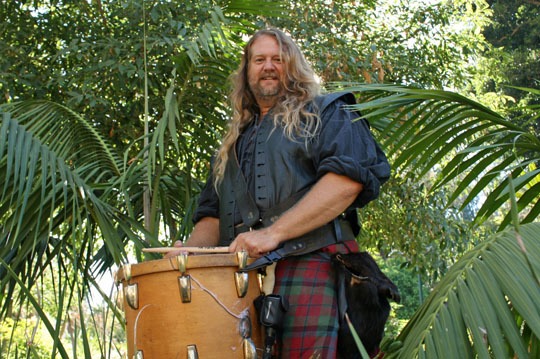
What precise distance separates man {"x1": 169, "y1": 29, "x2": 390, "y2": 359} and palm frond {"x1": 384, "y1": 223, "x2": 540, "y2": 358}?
0.77 metres

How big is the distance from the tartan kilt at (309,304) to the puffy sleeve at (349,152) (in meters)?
0.23

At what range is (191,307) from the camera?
2.20 meters

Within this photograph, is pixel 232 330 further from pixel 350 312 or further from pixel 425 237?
pixel 425 237

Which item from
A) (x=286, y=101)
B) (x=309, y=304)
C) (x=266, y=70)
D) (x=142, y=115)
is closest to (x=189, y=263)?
(x=309, y=304)

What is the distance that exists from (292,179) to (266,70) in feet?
1.55

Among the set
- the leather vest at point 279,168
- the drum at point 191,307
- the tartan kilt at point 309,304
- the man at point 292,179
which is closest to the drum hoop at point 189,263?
the drum at point 191,307

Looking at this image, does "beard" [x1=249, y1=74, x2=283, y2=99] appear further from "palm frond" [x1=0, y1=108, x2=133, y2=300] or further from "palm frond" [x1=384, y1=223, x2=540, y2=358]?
"palm frond" [x1=384, y1=223, x2=540, y2=358]

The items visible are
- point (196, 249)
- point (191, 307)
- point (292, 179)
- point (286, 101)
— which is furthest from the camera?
point (286, 101)

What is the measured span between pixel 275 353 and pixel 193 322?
15.5 inches

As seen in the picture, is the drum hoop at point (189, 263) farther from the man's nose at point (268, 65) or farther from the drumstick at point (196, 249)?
the man's nose at point (268, 65)

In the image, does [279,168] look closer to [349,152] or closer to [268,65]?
[349,152]

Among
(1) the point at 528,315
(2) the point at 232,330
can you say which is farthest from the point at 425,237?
(1) the point at 528,315

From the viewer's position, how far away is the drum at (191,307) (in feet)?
7.16

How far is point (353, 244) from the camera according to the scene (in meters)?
2.68
